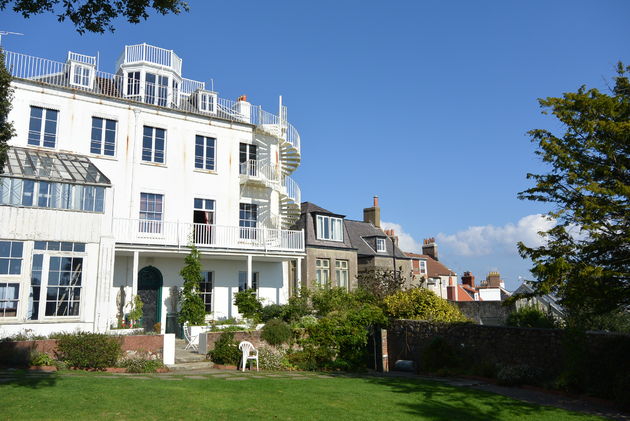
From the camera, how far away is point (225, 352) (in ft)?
53.2

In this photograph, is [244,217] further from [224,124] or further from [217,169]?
[224,124]

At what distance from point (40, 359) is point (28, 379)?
296cm

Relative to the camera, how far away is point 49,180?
1566 cm

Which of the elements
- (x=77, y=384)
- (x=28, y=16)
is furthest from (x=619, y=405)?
(x=28, y=16)

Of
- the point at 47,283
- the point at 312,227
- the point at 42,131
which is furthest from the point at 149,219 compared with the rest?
the point at 312,227

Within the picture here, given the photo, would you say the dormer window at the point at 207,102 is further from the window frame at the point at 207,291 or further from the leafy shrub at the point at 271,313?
the leafy shrub at the point at 271,313

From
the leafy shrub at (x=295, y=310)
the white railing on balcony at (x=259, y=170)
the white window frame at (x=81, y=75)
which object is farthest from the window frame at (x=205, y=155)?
the leafy shrub at (x=295, y=310)

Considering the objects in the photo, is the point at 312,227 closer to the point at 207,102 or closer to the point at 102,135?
the point at 207,102

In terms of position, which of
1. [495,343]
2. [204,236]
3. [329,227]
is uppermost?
[329,227]

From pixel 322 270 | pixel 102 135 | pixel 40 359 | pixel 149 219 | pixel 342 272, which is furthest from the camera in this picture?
pixel 342 272

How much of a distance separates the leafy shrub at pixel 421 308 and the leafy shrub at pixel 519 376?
181 inches

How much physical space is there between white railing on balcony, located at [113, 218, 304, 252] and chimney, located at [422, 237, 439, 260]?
29.6 m

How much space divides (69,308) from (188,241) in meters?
6.31

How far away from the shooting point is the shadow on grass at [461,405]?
9477 mm
